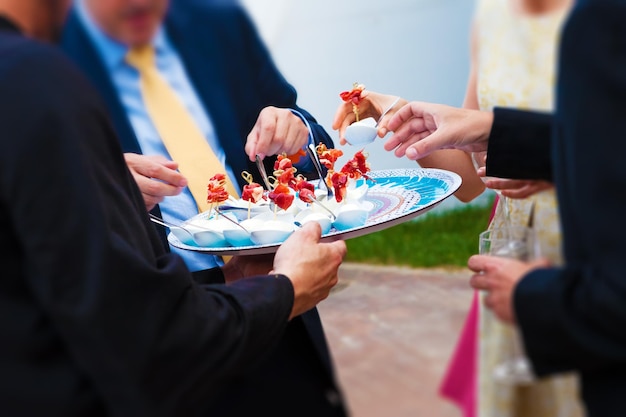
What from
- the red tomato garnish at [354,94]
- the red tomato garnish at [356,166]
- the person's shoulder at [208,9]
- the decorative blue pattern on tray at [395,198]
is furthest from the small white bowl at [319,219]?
the person's shoulder at [208,9]

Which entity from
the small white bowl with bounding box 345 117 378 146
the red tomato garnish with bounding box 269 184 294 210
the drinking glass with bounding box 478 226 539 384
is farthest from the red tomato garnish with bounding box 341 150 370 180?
the drinking glass with bounding box 478 226 539 384

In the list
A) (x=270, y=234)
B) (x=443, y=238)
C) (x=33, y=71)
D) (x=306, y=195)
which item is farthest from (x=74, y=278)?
(x=443, y=238)

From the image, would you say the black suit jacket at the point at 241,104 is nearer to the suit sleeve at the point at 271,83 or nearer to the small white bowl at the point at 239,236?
the suit sleeve at the point at 271,83

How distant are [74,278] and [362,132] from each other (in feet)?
2.06

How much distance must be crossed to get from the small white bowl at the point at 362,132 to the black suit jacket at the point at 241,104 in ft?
0.26

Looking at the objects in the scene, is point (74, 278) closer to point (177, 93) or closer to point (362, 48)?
point (177, 93)

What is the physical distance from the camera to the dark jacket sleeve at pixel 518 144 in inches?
26.0

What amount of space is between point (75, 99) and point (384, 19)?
64 centimetres

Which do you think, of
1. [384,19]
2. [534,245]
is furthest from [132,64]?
[534,245]

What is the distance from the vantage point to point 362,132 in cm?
103

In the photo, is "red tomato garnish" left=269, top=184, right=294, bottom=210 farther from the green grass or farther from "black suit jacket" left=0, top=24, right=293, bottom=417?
"black suit jacket" left=0, top=24, right=293, bottom=417

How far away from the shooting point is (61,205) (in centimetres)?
47

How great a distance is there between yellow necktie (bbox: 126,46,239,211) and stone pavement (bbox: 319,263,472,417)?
27 cm

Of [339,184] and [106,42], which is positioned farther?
[339,184]
